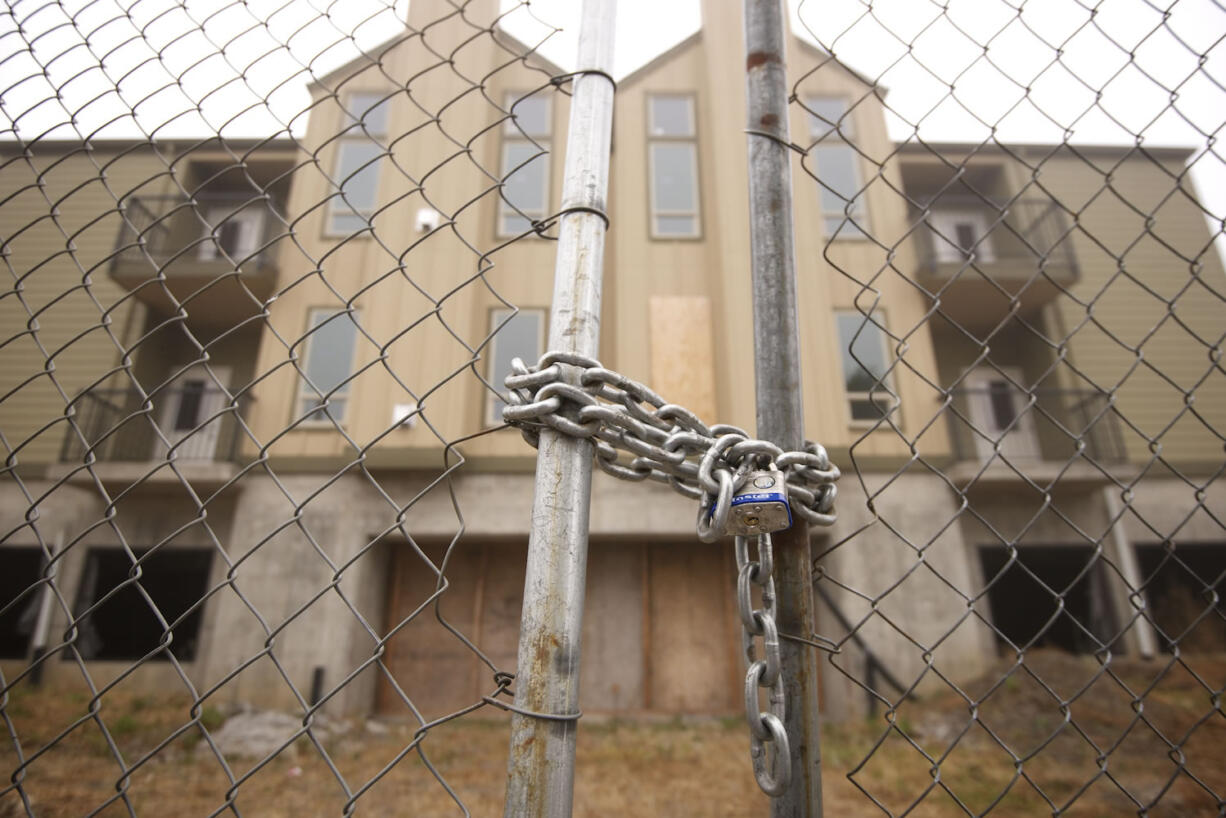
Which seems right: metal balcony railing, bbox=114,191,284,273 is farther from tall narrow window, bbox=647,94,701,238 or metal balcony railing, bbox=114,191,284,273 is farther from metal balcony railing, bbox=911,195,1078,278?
metal balcony railing, bbox=911,195,1078,278

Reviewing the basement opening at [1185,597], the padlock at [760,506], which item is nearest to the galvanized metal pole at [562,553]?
the padlock at [760,506]

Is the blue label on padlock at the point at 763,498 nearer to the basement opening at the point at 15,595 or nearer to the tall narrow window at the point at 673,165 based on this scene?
the tall narrow window at the point at 673,165

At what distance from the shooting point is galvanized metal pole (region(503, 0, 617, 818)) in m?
0.77

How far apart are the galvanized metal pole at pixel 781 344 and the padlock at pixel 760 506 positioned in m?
0.18

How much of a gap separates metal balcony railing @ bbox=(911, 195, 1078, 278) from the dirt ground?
5.79m

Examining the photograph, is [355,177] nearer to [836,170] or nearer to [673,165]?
[673,165]

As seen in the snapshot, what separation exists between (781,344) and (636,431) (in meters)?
0.36

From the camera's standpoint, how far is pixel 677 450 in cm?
85

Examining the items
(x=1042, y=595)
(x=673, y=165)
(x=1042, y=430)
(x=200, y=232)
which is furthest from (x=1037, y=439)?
(x=200, y=232)

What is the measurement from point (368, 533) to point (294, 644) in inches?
59.6

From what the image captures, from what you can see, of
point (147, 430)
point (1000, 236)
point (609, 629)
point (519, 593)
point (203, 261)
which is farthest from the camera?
point (1000, 236)

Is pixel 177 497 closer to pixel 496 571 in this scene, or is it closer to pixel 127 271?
pixel 127 271

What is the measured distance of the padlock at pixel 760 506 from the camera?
0.81 meters

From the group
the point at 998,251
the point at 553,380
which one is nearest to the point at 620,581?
the point at 553,380
